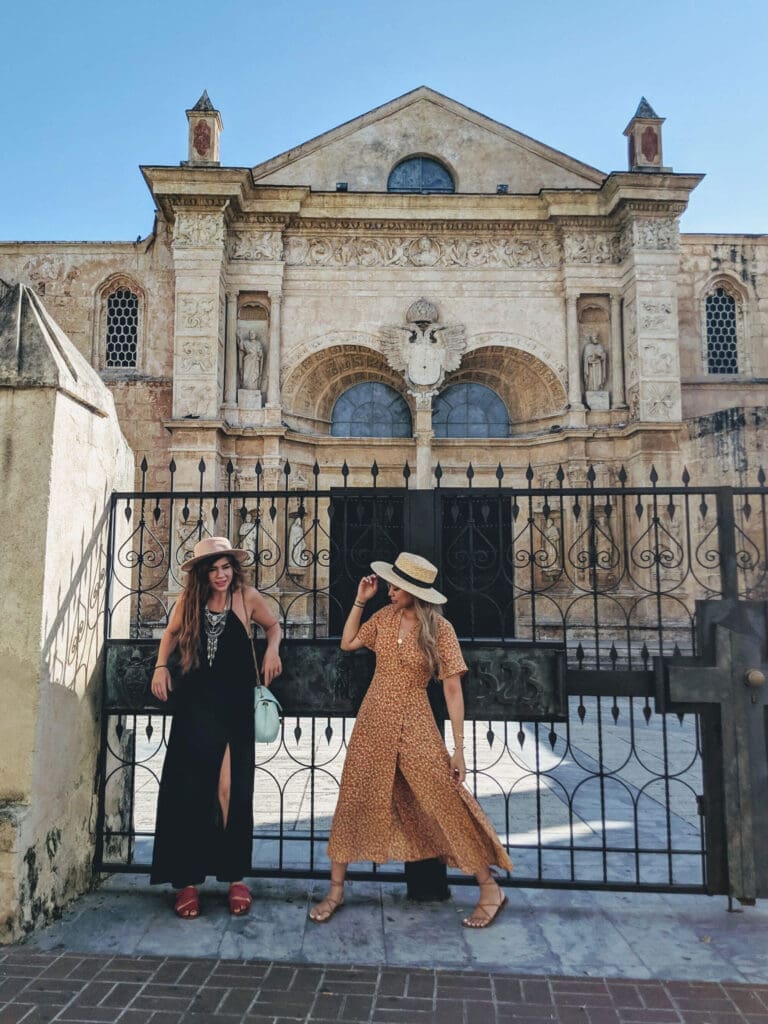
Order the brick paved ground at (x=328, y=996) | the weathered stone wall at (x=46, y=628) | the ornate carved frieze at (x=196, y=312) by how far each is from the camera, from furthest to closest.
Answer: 1. the ornate carved frieze at (x=196, y=312)
2. the weathered stone wall at (x=46, y=628)
3. the brick paved ground at (x=328, y=996)

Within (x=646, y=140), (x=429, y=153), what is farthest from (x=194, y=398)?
(x=646, y=140)

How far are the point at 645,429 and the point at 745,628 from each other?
12.5 m

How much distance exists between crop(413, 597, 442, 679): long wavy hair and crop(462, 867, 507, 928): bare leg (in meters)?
1.14

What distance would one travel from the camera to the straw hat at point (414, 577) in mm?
4008

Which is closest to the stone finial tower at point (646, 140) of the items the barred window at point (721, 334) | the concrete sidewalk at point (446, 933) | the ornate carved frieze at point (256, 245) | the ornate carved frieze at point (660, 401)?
the barred window at point (721, 334)

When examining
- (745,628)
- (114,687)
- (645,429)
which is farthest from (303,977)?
(645,429)

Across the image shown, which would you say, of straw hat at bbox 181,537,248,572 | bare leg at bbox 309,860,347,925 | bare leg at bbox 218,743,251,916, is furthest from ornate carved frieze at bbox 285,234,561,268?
bare leg at bbox 309,860,347,925

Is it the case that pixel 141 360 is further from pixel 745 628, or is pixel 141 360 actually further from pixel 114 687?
pixel 745 628

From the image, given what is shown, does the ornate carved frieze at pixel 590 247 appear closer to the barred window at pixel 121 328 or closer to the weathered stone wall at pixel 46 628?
the barred window at pixel 121 328

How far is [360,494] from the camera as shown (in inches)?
187

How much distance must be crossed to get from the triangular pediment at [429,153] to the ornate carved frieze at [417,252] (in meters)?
1.70

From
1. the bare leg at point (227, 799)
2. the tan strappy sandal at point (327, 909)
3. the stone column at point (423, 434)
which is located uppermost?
the stone column at point (423, 434)

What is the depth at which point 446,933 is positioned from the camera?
393 centimetres

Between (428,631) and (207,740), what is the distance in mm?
1395
